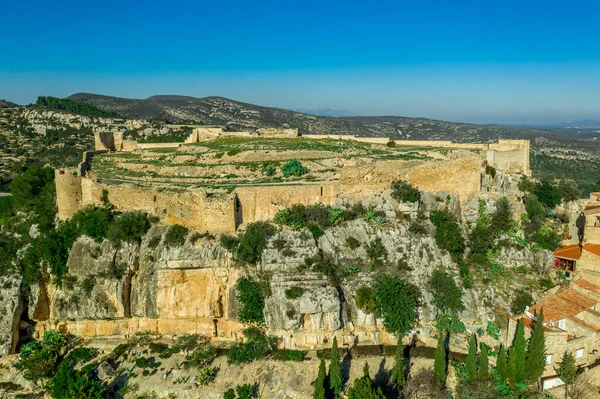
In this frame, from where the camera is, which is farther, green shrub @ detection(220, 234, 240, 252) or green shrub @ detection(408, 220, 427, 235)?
green shrub @ detection(408, 220, 427, 235)

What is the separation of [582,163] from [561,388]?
2547 inches

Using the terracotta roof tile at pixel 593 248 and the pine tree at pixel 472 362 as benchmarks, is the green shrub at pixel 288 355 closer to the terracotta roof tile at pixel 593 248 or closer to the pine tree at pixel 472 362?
the pine tree at pixel 472 362

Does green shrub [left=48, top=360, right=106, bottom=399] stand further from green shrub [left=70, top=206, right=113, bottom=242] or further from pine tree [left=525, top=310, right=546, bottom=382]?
pine tree [left=525, top=310, right=546, bottom=382]

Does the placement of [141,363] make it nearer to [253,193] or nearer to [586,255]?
[253,193]

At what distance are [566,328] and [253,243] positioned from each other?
43.9ft

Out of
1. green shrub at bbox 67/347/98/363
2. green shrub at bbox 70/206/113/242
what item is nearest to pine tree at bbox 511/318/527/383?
green shrub at bbox 67/347/98/363

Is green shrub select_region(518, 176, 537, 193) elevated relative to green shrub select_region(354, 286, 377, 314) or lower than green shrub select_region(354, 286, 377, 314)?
elevated

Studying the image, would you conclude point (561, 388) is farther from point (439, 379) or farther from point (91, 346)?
point (91, 346)

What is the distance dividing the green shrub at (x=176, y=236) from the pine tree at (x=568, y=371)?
1621 centimetres

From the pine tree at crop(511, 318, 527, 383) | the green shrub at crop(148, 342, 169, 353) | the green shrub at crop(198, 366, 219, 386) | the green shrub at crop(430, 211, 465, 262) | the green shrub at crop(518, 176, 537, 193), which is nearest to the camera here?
the pine tree at crop(511, 318, 527, 383)

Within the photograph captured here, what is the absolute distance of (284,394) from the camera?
1625 centimetres

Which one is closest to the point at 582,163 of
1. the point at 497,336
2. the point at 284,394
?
the point at 497,336

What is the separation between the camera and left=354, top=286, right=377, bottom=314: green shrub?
1851cm

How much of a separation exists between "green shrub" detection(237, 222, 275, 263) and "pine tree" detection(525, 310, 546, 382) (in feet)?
37.0
